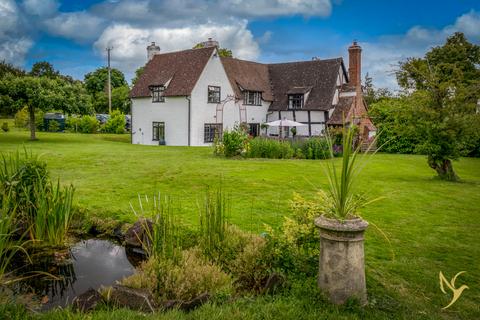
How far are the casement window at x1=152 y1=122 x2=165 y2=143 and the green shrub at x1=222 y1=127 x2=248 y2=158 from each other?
38.9 feet

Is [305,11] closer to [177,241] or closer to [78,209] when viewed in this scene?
[78,209]

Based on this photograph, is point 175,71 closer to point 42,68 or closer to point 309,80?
point 309,80

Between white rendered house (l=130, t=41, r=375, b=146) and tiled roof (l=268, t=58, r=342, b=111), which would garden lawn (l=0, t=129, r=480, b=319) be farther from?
tiled roof (l=268, t=58, r=342, b=111)

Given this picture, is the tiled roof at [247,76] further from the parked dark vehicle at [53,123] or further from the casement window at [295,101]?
the parked dark vehicle at [53,123]

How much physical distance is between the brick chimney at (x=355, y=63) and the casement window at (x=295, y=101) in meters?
4.31

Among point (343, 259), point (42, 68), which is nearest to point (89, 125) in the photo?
point (343, 259)

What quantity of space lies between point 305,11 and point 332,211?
42.5 ft

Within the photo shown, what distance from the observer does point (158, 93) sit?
105ft

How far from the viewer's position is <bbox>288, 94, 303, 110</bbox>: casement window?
108ft

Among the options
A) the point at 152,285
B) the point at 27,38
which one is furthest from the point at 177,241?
the point at 27,38

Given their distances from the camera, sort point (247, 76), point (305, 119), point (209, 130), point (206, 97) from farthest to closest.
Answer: point (247, 76) → point (305, 119) → point (209, 130) → point (206, 97)

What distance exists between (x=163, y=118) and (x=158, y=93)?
2.00m

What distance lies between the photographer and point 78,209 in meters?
8.38

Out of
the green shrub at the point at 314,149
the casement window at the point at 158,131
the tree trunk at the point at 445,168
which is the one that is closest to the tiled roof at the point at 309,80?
the green shrub at the point at 314,149
